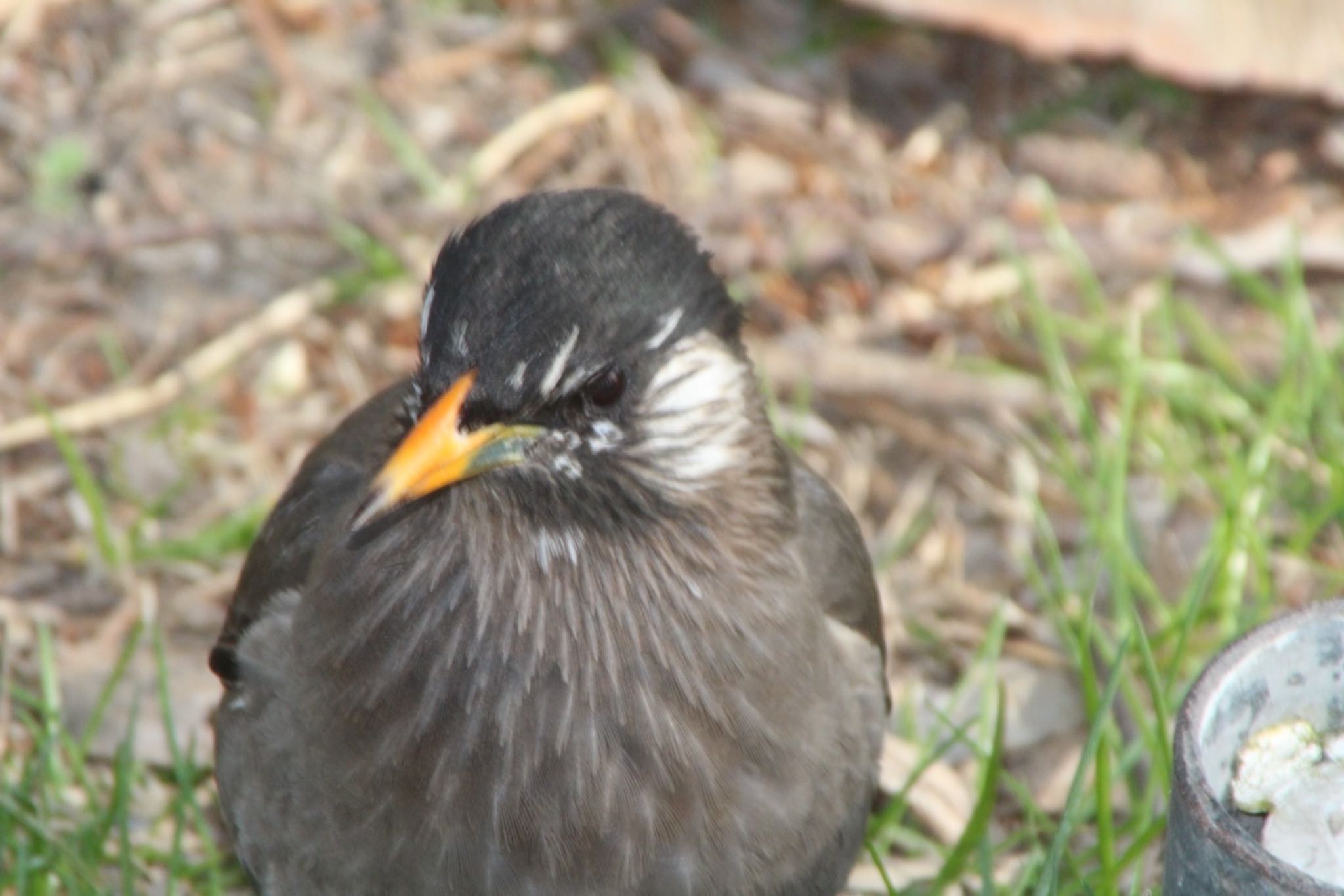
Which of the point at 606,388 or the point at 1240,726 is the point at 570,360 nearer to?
the point at 606,388

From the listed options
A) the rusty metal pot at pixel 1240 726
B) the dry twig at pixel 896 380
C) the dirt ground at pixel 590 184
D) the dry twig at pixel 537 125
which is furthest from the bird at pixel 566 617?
the dry twig at pixel 537 125

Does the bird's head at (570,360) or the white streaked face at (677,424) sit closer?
the bird's head at (570,360)

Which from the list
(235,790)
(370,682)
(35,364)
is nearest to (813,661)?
(370,682)

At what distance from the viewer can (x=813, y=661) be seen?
3832 millimetres

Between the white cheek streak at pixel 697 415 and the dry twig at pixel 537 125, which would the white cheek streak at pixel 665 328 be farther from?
the dry twig at pixel 537 125

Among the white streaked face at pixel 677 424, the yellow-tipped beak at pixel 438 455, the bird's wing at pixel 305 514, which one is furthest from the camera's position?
the bird's wing at pixel 305 514

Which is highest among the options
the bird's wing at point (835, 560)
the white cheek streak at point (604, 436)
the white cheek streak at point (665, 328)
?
the white cheek streak at point (665, 328)

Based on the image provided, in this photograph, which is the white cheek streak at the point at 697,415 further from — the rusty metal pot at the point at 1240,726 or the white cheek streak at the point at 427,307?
the rusty metal pot at the point at 1240,726

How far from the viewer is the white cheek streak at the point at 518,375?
3.33 metres

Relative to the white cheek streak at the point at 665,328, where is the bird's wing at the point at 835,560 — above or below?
below

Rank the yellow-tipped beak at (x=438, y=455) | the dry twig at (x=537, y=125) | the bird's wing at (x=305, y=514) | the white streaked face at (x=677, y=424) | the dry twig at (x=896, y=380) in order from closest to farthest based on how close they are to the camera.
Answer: the yellow-tipped beak at (x=438, y=455)
the white streaked face at (x=677, y=424)
the bird's wing at (x=305, y=514)
the dry twig at (x=896, y=380)
the dry twig at (x=537, y=125)

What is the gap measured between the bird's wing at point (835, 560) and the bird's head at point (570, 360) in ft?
2.02

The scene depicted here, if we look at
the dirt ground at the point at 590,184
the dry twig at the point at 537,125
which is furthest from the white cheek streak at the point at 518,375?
the dry twig at the point at 537,125

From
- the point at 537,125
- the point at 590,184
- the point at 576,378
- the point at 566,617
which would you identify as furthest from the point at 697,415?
the point at 537,125
